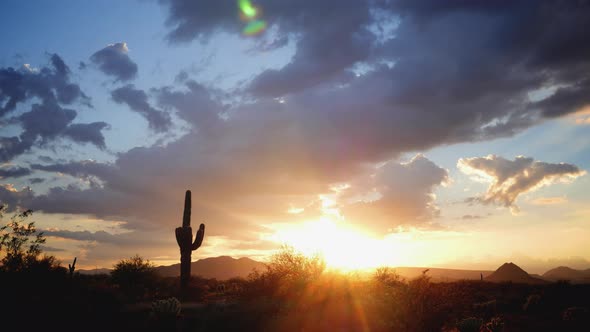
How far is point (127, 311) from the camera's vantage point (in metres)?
18.9

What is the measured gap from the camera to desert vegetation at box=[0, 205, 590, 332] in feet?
51.8

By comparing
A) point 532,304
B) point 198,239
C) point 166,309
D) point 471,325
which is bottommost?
point 532,304

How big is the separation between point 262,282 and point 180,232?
25.9 feet

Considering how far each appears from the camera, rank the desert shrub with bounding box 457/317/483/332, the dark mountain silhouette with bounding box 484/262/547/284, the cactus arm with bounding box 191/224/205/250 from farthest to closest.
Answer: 1. the dark mountain silhouette with bounding box 484/262/547/284
2. the cactus arm with bounding box 191/224/205/250
3. the desert shrub with bounding box 457/317/483/332

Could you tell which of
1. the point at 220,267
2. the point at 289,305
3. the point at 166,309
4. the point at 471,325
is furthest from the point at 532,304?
the point at 220,267

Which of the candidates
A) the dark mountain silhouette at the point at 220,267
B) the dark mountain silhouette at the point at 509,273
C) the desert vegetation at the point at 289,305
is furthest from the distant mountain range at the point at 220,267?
the desert vegetation at the point at 289,305

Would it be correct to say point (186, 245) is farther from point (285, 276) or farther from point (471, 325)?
point (471, 325)

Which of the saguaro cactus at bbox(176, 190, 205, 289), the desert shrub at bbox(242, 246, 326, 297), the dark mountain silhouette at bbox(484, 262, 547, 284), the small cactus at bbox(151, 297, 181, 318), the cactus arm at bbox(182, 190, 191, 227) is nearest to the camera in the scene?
the small cactus at bbox(151, 297, 181, 318)

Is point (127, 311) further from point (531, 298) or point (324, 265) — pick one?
point (531, 298)

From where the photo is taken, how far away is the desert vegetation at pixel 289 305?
15.8 m

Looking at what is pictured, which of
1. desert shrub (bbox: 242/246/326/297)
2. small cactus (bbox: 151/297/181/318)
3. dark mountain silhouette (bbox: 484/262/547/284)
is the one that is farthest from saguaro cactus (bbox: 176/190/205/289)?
dark mountain silhouette (bbox: 484/262/547/284)

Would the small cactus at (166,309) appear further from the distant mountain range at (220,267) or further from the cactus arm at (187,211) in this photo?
the distant mountain range at (220,267)

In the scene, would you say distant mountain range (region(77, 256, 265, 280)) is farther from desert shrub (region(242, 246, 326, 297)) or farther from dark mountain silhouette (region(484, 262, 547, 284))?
desert shrub (region(242, 246, 326, 297))

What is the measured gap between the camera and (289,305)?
1880cm
